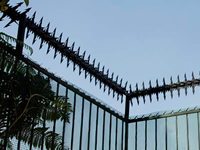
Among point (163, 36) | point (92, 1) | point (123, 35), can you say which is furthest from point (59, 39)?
point (163, 36)

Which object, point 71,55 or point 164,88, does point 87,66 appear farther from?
point 164,88

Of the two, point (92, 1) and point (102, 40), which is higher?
point (92, 1)

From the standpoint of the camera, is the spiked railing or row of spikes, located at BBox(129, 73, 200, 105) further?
row of spikes, located at BBox(129, 73, 200, 105)

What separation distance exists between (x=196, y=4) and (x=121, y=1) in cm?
172

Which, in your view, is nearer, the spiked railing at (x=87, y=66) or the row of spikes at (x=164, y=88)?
the spiked railing at (x=87, y=66)

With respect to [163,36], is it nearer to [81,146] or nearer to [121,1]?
[121,1]

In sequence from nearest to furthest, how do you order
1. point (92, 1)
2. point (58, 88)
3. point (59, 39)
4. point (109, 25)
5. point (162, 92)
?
point (58, 88) < point (59, 39) < point (162, 92) < point (92, 1) < point (109, 25)

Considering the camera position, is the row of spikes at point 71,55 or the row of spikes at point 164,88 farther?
the row of spikes at point 164,88

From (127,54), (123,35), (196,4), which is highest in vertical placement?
(196,4)

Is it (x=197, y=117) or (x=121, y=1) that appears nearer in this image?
(x=197, y=117)

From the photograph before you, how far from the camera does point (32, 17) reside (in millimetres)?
5324

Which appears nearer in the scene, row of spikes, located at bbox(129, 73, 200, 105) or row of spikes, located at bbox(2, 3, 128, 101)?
row of spikes, located at bbox(2, 3, 128, 101)

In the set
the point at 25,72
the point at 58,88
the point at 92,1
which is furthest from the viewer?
the point at 92,1

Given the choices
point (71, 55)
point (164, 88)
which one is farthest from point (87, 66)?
point (164, 88)
